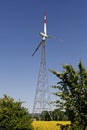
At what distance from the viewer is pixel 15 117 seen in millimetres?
33125

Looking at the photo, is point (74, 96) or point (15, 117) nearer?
point (74, 96)

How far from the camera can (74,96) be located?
58.1 feet

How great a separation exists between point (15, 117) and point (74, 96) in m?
16.4

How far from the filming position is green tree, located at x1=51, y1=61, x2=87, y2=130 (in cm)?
1756

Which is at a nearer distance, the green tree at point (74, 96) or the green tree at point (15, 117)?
the green tree at point (74, 96)

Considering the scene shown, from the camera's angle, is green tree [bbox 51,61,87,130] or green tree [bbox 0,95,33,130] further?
green tree [bbox 0,95,33,130]

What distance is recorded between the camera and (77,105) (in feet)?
57.8

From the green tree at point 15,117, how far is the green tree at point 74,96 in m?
15.4

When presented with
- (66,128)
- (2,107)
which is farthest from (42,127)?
(66,128)

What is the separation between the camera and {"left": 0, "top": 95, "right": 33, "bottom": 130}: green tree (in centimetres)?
3288

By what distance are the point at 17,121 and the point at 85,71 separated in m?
16.0

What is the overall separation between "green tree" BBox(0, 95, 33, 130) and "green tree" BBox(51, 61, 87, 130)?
15.4m

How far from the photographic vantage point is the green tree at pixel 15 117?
32875mm

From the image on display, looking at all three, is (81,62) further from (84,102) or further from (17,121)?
(17,121)
